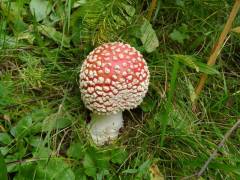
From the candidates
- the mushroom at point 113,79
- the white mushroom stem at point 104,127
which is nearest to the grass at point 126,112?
the white mushroom stem at point 104,127

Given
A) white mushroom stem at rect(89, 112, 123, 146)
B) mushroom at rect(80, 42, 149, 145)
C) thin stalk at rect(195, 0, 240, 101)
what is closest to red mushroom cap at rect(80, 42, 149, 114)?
mushroom at rect(80, 42, 149, 145)

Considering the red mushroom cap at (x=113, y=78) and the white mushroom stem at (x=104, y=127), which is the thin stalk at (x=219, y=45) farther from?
the white mushroom stem at (x=104, y=127)

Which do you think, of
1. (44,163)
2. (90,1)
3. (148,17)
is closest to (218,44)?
(148,17)

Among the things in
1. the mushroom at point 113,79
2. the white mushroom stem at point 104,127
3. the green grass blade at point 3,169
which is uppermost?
the mushroom at point 113,79

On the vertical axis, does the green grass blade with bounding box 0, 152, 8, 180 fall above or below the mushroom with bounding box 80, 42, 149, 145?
below

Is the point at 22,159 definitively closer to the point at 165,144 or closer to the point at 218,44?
the point at 165,144

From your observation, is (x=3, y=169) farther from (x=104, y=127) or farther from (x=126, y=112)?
(x=126, y=112)

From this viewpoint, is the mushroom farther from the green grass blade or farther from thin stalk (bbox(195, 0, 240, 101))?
the green grass blade

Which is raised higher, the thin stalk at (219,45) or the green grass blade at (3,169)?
the thin stalk at (219,45)
